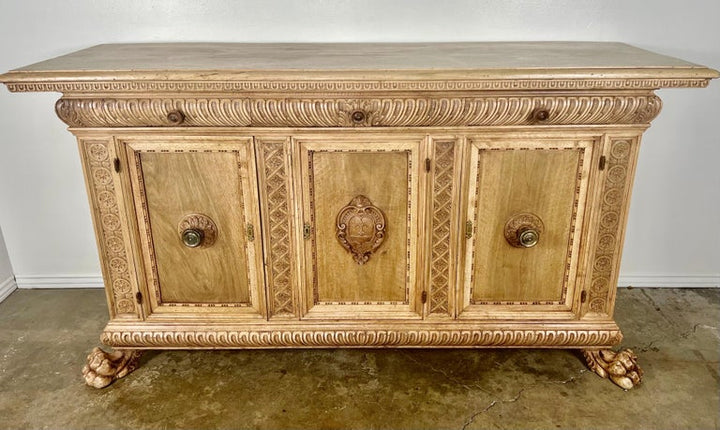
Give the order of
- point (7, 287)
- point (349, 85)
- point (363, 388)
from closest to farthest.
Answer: point (349, 85) < point (363, 388) < point (7, 287)

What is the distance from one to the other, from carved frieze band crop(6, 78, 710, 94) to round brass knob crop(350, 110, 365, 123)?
9 cm

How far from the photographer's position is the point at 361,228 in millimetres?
1943

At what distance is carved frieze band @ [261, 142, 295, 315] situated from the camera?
1856 millimetres

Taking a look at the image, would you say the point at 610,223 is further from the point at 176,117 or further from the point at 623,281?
the point at 176,117

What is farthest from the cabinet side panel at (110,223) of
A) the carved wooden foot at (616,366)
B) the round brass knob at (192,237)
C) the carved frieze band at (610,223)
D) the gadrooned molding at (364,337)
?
the carved wooden foot at (616,366)

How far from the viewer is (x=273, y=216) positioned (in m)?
1.94

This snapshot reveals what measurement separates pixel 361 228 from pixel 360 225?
13 mm

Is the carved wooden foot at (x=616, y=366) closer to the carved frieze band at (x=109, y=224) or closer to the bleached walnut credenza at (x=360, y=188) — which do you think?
the bleached walnut credenza at (x=360, y=188)

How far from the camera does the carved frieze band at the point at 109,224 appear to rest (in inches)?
73.1

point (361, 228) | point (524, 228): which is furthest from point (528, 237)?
point (361, 228)

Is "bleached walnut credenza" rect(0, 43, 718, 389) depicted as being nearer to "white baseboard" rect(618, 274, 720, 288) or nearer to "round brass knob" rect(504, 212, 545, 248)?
"round brass knob" rect(504, 212, 545, 248)

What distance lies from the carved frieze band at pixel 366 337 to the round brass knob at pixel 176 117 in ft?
2.70

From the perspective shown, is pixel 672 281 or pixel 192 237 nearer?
pixel 192 237

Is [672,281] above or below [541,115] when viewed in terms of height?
below
